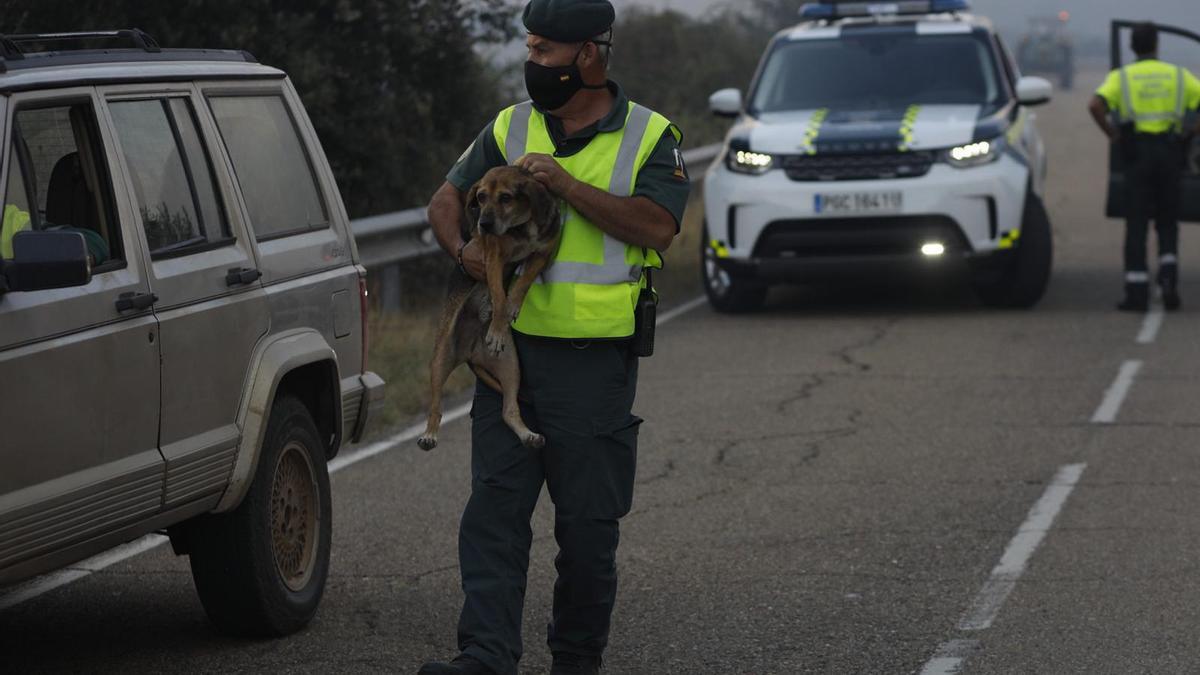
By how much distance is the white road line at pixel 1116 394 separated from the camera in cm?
1034

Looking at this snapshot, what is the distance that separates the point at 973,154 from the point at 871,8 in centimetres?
233

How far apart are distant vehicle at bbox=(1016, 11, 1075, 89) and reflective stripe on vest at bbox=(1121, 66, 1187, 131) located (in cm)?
4780

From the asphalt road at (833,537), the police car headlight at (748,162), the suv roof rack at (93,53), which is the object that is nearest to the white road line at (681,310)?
the police car headlight at (748,162)

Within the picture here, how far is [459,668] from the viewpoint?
5129 millimetres

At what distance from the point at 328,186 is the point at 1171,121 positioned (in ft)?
29.1

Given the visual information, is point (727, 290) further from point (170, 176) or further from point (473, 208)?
point (473, 208)

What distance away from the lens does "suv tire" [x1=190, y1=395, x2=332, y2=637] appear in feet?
20.4

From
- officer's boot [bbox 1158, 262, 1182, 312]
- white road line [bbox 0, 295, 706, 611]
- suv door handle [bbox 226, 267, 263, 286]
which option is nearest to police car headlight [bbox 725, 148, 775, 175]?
officer's boot [bbox 1158, 262, 1182, 312]

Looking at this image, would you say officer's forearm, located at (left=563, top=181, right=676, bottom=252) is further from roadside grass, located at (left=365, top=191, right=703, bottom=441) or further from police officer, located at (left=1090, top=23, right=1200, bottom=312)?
police officer, located at (left=1090, top=23, right=1200, bottom=312)

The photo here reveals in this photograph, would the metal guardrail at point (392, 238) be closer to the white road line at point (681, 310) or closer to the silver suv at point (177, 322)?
the white road line at point (681, 310)

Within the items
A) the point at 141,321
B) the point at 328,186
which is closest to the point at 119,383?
the point at 141,321

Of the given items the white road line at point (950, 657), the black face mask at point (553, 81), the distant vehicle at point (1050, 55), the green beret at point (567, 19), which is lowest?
the distant vehicle at point (1050, 55)

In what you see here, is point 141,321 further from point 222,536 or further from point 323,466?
point 323,466

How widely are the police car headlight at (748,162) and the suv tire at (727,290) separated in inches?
22.4
